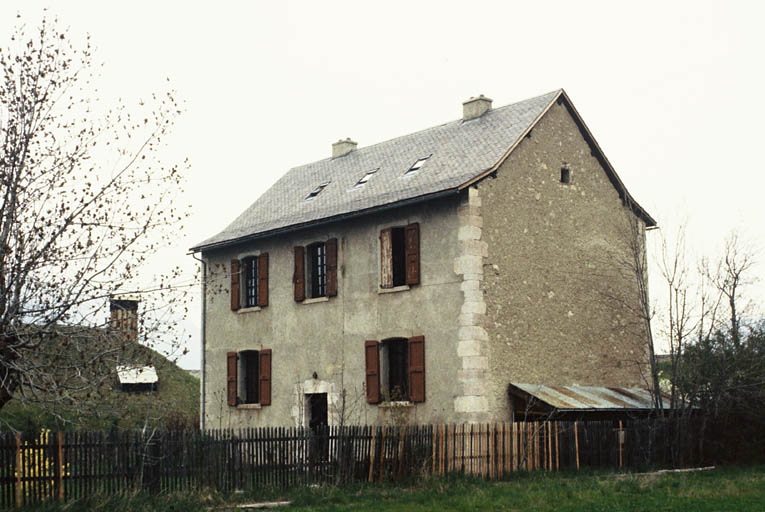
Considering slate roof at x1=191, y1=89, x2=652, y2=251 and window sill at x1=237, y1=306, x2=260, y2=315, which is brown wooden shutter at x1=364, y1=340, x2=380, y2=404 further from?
window sill at x1=237, y1=306, x2=260, y2=315

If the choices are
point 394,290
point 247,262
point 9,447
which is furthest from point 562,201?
point 9,447

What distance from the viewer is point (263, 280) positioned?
23547mm

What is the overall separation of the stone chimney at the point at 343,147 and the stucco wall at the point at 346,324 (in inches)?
192

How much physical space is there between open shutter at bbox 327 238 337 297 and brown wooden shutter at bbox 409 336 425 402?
9.67 feet

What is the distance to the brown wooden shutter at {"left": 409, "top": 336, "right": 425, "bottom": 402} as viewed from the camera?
19094 mm

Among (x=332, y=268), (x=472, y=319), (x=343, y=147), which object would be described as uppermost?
(x=343, y=147)

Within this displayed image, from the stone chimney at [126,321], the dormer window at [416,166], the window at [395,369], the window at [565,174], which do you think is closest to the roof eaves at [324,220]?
the dormer window at [416,166]

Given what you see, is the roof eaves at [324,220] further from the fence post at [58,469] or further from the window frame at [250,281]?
the fence post at [58,469]

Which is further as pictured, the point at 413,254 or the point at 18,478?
the point at 413,254

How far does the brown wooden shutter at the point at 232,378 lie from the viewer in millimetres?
23984

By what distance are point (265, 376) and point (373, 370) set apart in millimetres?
4171

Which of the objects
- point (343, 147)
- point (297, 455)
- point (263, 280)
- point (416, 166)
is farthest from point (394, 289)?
point (343, 147)

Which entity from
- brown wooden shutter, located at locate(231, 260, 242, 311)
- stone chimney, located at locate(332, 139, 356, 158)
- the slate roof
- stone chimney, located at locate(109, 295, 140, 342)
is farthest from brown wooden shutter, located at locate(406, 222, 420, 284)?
stone chimney, located at locate(109, 295, 140, 342)

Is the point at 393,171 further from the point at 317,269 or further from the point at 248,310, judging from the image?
the point at 248,310
